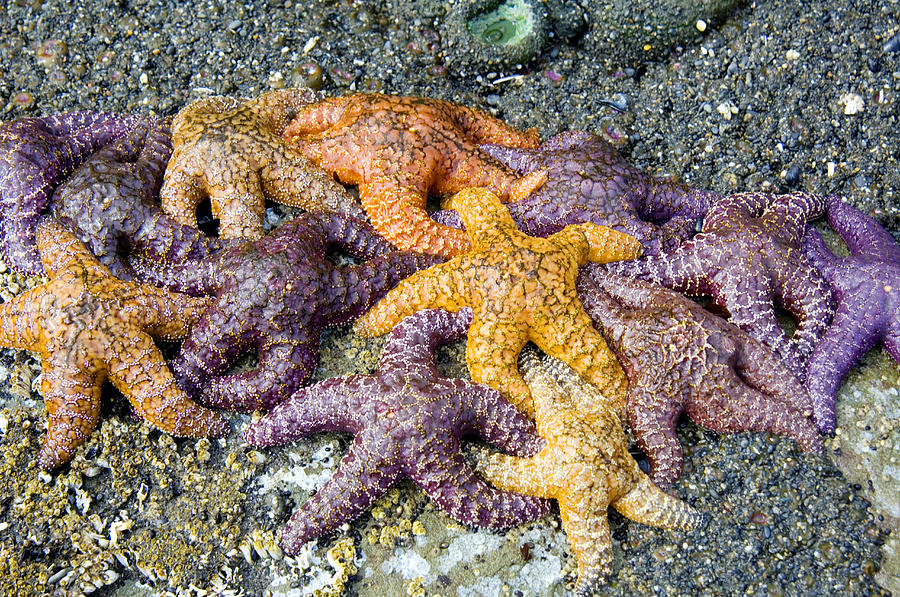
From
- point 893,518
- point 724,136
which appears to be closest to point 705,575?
point 893,518

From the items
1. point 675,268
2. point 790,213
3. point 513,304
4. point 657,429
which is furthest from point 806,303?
point 513,304

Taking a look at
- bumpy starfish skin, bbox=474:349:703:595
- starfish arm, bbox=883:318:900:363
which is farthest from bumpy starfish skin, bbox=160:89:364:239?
starfish arm, bbox=883:318:900:363

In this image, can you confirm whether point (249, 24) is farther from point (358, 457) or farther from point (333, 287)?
point (358, 457)

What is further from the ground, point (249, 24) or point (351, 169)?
point (249, 24)

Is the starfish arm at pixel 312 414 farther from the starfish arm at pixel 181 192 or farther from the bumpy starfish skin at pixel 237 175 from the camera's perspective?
the starfish arm at pixel 181 192

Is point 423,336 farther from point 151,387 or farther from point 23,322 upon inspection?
point 23,322

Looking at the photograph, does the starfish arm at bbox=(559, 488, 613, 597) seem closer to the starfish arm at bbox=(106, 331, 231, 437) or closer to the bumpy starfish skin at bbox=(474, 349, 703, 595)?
the bumpy starfish skin at bbox=(474, 349, 703, 595)

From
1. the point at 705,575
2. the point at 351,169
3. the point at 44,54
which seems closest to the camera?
the point at 705,575
